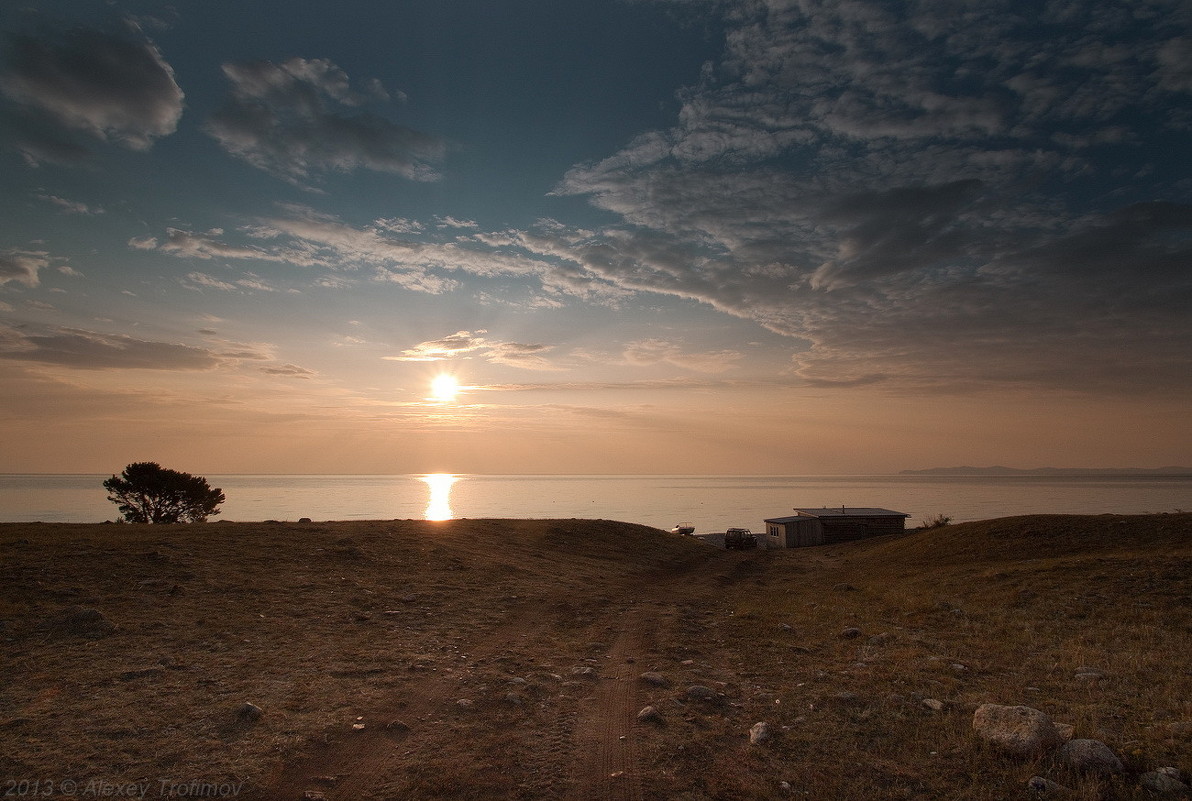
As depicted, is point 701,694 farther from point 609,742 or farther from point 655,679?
point 609,742

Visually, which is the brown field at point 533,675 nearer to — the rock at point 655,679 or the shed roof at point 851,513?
the rock at point 655,679

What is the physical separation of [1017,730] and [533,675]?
8840mm

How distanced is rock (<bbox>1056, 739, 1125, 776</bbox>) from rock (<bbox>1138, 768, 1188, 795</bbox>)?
264mm

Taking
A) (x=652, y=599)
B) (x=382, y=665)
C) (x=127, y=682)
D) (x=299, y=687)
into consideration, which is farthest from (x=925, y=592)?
(x=127, y=682)

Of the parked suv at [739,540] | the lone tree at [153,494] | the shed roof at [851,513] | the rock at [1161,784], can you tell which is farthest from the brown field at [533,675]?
the shed roof at [851,513]

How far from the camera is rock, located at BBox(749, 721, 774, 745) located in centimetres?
893

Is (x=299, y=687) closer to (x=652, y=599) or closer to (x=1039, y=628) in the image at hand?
(x=652, y=599)

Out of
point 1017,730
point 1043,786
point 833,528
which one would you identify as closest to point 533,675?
point 1017,730

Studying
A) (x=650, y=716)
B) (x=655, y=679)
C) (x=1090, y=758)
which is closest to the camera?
(x=1090, y=758)

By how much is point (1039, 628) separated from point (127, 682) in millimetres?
23239

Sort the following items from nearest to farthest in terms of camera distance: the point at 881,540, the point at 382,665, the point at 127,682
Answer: the point at 127,682 → the point at 382,665 → the point at 881,540

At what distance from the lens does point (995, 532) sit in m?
36.0

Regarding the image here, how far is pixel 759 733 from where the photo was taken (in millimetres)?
9055

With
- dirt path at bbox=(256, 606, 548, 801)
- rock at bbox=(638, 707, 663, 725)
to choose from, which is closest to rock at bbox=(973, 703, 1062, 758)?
rock at bbox=(638, 707, 663, 725)
